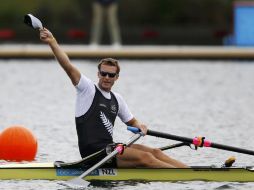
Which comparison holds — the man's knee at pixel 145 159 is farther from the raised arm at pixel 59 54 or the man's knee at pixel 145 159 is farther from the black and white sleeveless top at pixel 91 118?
the raised arm at pixel 59 54

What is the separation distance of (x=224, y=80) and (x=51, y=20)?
1065 cm

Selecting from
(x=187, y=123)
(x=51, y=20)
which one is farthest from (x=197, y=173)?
(x=51, y=20)

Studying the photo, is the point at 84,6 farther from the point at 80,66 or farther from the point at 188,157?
the point at 188,157

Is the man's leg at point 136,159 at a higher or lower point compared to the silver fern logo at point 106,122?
lower

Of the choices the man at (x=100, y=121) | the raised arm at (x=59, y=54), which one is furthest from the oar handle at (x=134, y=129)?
the raised arm at (x=59, y=54)

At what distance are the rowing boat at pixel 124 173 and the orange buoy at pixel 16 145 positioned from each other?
5.71 ft

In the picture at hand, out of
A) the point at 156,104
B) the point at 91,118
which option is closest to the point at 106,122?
the point at 91,118

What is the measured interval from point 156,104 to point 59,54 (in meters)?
11.8

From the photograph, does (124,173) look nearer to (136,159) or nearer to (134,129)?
(136,159)

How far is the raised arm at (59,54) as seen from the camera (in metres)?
13.6

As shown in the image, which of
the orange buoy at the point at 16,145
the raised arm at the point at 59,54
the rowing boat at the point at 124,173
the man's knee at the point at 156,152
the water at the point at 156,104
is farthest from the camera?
the water at the point at 156,104

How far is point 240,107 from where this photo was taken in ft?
81.0

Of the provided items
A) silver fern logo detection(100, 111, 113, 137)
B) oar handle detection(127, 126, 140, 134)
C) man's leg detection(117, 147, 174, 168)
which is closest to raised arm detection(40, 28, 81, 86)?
silver fern logo detection(100, 111, 113, 137)

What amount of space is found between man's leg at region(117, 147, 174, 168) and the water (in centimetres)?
27
